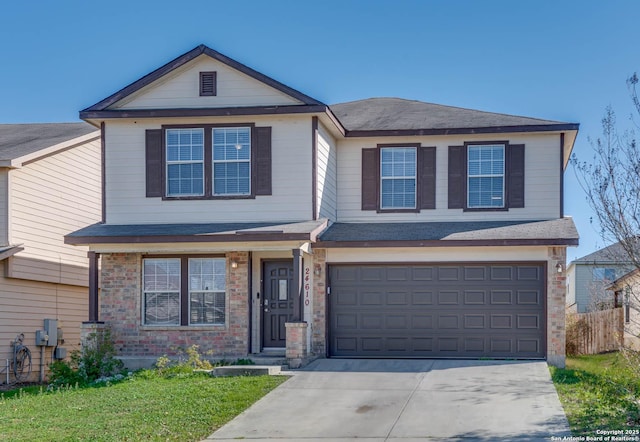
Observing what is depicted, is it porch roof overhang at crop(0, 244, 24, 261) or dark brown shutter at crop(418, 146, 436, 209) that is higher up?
dark brown shutter at crop(418, 146, 436, 209)

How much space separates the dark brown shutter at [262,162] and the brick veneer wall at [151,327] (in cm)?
146

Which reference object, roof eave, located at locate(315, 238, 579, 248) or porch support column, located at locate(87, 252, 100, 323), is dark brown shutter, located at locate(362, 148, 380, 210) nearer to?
roof eave, located at locate(315, 238, 579, 248)

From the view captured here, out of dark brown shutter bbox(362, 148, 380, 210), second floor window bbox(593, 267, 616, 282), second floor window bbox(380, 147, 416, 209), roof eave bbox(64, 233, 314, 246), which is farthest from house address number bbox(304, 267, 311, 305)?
second floor window bbox(593, 267, 616, 282)

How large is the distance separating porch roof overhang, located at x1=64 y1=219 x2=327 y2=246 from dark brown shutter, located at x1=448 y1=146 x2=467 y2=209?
3.11 m

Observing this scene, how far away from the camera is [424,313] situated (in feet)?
60.3

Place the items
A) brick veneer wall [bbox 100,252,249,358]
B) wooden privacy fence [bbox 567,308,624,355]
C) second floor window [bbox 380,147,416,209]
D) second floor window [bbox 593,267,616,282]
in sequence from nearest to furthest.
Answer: brick veneer wall [bbox 100,252,249,358]
second floor window [bbox 380,147,416,209]
second floor window [bbox 593,267,616,282]
wooden privacy fence [bbox 567,308,624,355]

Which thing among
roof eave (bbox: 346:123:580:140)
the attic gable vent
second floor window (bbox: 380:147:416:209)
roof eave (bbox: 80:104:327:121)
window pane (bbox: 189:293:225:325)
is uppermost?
the attic gable vent

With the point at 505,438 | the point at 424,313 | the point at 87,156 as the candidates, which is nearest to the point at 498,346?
the point at 424,313

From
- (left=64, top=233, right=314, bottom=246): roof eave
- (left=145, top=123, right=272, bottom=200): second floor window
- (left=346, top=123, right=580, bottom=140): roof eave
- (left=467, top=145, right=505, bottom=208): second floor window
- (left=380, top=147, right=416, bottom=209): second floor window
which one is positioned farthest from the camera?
(left=380, top=147, right=416, bottom=209): second floor window

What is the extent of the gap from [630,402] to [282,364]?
7359 mm

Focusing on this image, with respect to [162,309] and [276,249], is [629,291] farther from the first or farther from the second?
[162,309]

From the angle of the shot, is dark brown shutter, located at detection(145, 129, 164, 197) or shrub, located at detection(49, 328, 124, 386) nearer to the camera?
shrub, located at detection(49, 328, 124, 386)

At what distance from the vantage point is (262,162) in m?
18.4

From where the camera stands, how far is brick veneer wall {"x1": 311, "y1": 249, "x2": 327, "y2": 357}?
1839cm
